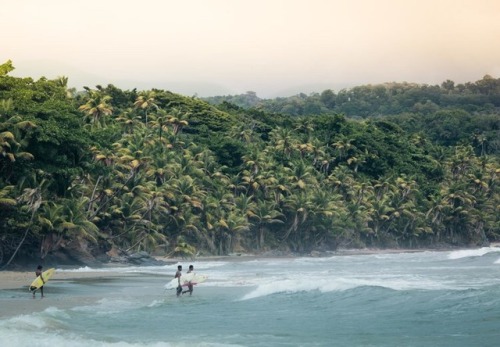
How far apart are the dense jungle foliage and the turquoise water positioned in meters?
11.2

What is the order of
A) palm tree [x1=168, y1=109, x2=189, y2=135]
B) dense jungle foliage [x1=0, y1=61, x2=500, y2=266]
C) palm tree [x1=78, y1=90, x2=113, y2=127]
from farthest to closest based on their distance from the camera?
palm tree [x1=168, y1=109, x2=189, y2=135] < palm tree [x1=78, y1=90, x2=113, y2=127] < dense jungle foliage [x1=0, y1=61, x2=500, y2=266]

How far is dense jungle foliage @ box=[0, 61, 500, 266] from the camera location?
45031mm

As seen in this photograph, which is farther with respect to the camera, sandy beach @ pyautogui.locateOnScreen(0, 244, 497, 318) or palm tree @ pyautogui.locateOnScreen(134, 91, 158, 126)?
palm tree @ pyautogui.locateOnScreen(134, 91, 158, 126)

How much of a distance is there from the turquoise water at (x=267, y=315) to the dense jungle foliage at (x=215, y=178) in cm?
1117

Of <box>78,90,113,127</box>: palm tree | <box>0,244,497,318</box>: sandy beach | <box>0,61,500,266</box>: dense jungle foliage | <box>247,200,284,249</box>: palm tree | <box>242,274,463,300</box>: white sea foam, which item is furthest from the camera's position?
<box>247,200,284,249</box>: palm tree

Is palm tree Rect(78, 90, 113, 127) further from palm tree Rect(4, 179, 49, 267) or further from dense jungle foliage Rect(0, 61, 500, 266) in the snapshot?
palm tree Rect(4, 179, 49, 267)

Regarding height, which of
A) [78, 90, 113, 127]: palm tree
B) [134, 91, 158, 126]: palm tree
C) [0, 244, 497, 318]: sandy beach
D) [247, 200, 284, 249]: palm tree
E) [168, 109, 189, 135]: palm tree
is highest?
[134, 91, 158, 126]: palm tree

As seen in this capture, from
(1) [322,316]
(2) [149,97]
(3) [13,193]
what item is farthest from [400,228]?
(1) [322,316]

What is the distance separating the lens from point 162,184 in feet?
211

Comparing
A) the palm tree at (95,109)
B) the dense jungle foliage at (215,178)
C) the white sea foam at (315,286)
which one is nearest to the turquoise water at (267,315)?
the white sea foam at (315,286)

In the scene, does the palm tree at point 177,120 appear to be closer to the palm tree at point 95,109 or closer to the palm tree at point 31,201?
the palm tree at point 95,109

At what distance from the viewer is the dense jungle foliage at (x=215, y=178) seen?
4503cm

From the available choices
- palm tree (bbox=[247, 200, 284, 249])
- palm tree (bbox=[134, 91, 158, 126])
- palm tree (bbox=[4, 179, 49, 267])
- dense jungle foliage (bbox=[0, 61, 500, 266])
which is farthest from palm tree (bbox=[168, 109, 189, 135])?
palm tree (bbox=[4, 179, 49, 267])

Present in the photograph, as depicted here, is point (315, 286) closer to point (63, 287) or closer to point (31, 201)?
point (63, 287)
